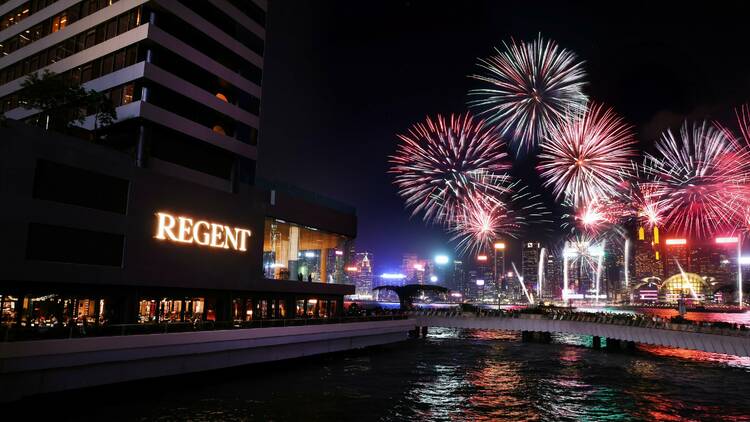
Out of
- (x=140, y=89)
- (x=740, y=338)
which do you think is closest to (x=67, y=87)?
(x=140, y=89)

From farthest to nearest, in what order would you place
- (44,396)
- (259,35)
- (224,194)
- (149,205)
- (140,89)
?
(259,35) < (224,194) < (140,89) < (149,205) < (44,396)

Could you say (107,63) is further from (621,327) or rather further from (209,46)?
(621,327)

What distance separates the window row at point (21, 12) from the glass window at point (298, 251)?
97.0 feet

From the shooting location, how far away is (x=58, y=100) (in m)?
39.4

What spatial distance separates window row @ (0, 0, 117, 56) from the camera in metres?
47.4

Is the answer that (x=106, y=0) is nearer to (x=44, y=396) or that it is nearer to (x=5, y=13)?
(x=5, y=13)

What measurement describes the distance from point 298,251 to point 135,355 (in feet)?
79.2

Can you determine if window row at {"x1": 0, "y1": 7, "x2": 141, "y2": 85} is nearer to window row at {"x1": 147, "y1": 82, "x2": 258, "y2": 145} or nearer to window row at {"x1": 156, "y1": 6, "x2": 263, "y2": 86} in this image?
window row at {"x1": 156, "y1": 6, "x2": 263, "y2": 86}

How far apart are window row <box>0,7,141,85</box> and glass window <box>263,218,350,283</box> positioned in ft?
64.5

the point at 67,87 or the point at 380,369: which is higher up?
the point at 67,87

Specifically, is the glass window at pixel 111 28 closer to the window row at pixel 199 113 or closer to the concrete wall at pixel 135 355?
the window row at pixel 199 113

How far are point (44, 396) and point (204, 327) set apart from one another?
11.1 m

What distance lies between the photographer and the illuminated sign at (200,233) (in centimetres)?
3916

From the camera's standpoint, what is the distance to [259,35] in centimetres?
5481
